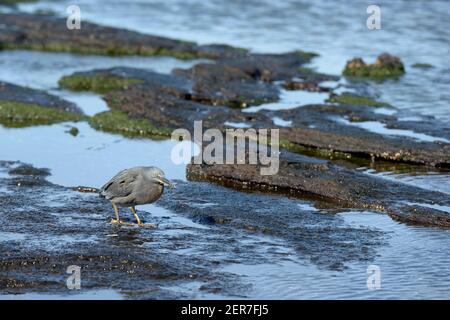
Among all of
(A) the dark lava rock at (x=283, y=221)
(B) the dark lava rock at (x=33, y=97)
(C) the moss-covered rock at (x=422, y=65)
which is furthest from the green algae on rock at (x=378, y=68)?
(A) the dark lava rock at (x=283, y=221)

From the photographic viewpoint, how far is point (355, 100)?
2159 cm

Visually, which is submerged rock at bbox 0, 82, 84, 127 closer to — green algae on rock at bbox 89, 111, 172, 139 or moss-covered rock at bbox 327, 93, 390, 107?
green algae on rock at bbox 89, 111, 172, 139

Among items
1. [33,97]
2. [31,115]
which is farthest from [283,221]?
[33,97]

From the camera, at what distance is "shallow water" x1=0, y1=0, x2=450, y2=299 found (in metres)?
11.6

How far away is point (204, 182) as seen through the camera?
15812mm

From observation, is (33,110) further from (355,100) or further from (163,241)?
(163,241)

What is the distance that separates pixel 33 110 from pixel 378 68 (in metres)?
9.23

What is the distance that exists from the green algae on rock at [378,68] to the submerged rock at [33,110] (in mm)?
7670

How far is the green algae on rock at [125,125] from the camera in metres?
19.3

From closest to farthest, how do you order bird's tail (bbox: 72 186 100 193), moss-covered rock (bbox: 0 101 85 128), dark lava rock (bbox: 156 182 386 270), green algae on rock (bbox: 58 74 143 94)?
dark lava rock (bbox: 156 182 386 270) < bird's tail (bbox: 72 186 100 193) < moss-covered rock (bbox: 0 101 85 128) < green algae on rock (bbox: 58 74 143 94)

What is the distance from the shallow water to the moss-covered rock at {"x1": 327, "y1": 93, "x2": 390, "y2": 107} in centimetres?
48

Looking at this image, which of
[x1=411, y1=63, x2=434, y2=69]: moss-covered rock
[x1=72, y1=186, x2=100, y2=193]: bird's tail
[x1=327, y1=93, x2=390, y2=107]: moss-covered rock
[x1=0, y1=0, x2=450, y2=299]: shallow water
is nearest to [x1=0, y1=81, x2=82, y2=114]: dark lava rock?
[x1=0, y1=0, x2=450, y2=299]: shallow water
